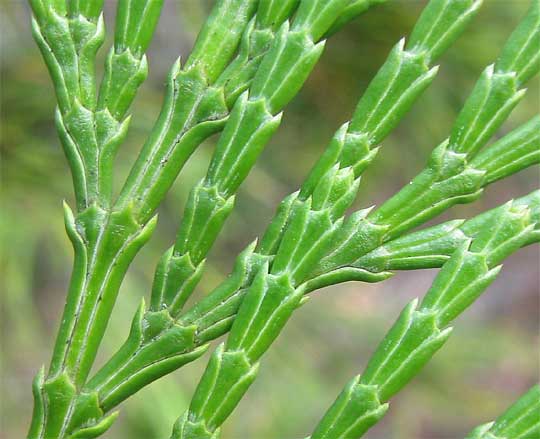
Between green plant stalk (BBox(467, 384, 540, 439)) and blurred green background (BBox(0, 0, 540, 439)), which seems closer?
green plant stalk (BBox(467, 384, 540, 439))

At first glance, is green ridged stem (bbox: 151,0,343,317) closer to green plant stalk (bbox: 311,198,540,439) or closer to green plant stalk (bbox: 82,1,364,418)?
green plant stalk (bbox: 82,1,364,418)

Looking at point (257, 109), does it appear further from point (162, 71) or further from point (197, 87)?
point (162, 71)

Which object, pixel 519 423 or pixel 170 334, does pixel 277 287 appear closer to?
pixel 170 334

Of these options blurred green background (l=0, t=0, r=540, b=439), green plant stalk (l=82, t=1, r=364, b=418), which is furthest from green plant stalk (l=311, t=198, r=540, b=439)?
blurred green background (l=0, t=0, r=540, b=439)

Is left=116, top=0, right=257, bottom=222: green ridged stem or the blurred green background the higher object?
the blurred green background

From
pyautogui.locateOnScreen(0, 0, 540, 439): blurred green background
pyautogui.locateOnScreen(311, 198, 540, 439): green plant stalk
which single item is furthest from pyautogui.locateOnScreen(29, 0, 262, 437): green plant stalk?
pyautogui.locateOnScreen(0, 0, 540, 439): blurred green background

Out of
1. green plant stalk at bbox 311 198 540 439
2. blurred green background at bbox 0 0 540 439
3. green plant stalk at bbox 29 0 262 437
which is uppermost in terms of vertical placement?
blurred green background at bbox 0 0 540 439

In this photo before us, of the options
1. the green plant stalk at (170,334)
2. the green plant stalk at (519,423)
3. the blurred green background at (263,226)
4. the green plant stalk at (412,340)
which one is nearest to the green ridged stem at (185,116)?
the green plant stalk at (170,334)

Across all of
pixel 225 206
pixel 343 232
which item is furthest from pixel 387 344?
pixel 225 206

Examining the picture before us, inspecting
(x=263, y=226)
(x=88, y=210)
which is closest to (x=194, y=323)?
(x=88, y=210)
